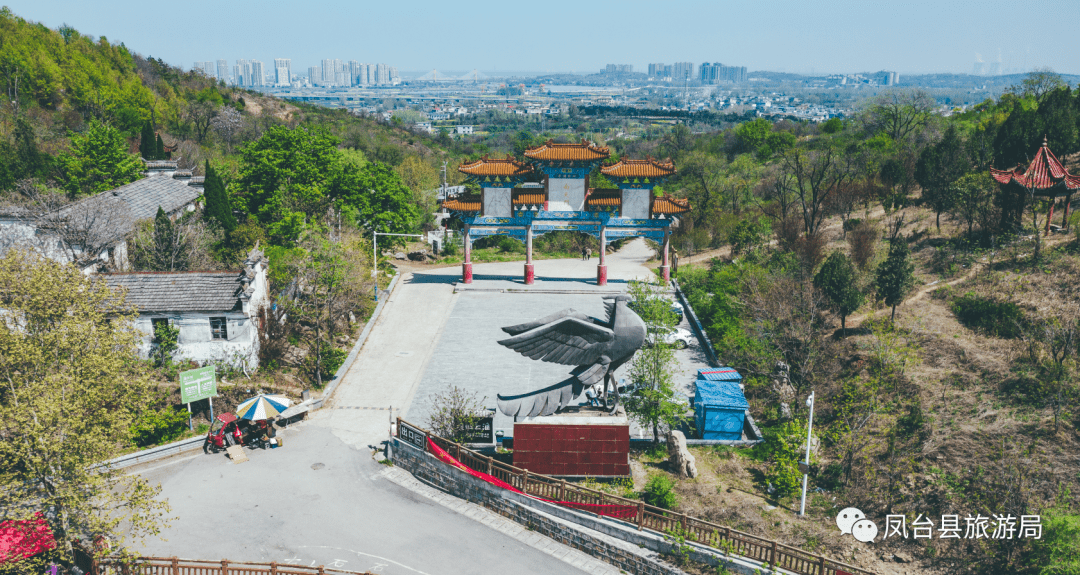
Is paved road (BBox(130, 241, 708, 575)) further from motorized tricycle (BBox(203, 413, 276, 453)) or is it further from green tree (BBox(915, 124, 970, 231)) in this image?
Result: green tree (BBox(915, 124, 970, 231))

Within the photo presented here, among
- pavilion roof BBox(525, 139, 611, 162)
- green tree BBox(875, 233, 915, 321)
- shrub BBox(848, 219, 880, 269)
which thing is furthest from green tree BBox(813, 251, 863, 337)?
pavilion roof BBox(525, 139, 611, 162)

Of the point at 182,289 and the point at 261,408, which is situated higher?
the point at 182,289

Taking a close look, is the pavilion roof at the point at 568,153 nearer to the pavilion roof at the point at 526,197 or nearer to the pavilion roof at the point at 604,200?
the pavilion roof at the point at 526,197

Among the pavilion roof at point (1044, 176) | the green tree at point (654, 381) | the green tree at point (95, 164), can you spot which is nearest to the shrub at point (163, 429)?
the green tree at point (654, 381)

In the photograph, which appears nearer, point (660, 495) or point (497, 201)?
point (660, 495)

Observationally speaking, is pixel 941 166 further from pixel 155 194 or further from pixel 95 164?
pixel 95 164

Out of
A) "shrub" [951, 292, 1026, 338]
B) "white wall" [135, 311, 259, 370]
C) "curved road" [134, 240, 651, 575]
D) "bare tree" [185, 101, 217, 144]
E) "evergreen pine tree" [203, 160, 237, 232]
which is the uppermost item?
"bare tree" [185, 101, 217, 144]

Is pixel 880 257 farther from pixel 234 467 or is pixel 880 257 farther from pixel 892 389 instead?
pixel 234 467

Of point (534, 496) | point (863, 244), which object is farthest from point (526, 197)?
point (534, 496)
